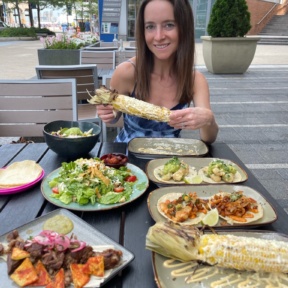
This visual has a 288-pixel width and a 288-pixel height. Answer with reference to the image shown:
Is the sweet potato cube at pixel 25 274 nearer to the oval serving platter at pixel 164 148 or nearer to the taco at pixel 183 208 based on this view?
the taco at pixel 183 208

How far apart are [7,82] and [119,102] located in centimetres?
179

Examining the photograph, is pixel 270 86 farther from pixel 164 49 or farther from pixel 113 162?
pixel 113 162

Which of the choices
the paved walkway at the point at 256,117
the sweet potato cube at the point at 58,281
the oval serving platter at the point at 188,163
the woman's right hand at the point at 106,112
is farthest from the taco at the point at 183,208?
the paved walkway at the point at 256,117

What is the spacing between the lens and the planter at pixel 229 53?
31.6 feet

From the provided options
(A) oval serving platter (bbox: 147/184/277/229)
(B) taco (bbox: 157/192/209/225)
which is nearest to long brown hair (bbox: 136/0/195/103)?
(A) oval serving platter (bbox: 147/184/277/229)

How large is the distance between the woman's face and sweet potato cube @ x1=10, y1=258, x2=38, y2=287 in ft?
6.04

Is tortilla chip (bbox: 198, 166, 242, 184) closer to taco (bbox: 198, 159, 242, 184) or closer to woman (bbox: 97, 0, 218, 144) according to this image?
taco (bbox: 198, 159, 242, 184)

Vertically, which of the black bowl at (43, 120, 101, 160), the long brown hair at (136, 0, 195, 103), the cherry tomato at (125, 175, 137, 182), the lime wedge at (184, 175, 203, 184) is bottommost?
the lime wedge at (184, 175, 203, 184)

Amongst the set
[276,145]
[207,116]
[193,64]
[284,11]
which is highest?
[284,11]

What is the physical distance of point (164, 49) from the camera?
2342mm

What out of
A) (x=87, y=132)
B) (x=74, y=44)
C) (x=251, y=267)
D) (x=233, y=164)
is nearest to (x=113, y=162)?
(x=87, y=132)

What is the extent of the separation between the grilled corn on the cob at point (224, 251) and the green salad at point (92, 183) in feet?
1.33

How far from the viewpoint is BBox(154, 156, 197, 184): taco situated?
1681 mm

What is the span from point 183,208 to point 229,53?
371 inches
